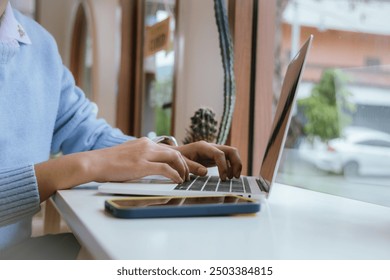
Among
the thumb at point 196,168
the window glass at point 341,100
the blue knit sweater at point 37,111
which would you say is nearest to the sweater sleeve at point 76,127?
the blue knit sweater at point 37,111

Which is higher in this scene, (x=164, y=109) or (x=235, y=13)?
(x=235, y=13)

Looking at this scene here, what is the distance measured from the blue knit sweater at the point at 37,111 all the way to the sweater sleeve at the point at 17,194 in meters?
0.15

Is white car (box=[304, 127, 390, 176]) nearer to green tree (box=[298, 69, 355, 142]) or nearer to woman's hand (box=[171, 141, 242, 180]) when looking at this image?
green tree (box=[298, 69, 355, 142])

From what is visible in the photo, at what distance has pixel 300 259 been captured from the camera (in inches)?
13.1

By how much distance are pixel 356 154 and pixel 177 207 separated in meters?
0.51

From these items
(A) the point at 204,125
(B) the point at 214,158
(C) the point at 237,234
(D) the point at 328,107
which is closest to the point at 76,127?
(A) the point at 204,125

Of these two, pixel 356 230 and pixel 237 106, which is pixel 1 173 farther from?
pixel 237 106

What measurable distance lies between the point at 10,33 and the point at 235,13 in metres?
0.52

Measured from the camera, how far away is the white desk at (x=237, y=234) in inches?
13.4

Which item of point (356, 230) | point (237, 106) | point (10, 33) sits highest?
point (10, 33)

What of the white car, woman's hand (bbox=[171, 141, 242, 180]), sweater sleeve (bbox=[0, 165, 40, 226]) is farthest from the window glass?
sweater sleeve (bbox=[0, 165, 40, 226])

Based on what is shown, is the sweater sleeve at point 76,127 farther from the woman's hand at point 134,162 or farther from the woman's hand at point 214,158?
the woman's hand at point 134,162

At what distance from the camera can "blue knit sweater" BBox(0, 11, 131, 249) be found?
85 cm
